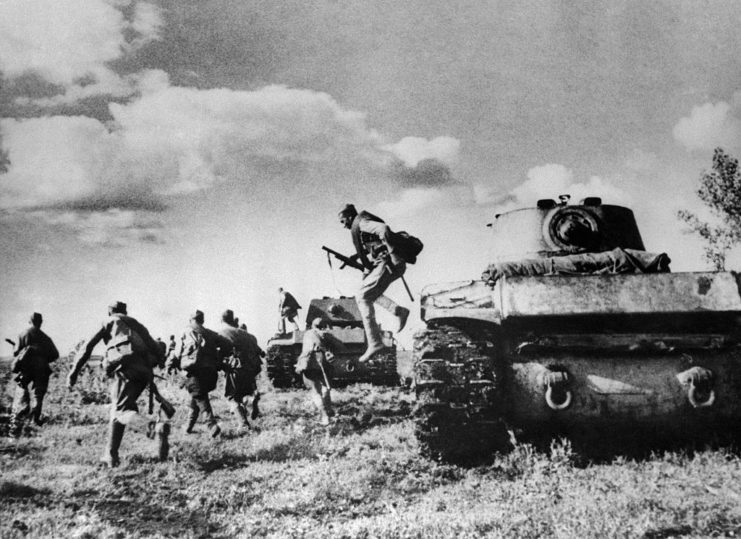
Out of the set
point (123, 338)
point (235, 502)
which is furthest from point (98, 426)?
point (235, 502)

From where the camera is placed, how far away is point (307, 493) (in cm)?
445

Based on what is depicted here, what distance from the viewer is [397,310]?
6.29 m

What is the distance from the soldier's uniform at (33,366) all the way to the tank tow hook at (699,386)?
8.70 meters

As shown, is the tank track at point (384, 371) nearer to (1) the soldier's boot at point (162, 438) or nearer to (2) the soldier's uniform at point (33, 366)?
(2) the soldier's uniform at point (33, 366)

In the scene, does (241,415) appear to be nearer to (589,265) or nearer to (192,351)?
(192,351)

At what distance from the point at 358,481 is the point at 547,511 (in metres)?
1.63

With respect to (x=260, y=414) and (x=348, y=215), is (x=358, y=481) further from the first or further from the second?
(x=260, y=414)

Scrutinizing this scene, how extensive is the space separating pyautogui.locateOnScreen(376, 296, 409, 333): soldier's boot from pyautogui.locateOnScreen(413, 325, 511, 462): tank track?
48.8 inches

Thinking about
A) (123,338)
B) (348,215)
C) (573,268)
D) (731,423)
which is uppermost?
(348,215)

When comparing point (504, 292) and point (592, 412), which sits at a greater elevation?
point (504, 292)

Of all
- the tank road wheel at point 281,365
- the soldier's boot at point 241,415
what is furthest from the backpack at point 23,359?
the tank road wheel at point 281,365

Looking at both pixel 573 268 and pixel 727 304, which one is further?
pixel 573 268

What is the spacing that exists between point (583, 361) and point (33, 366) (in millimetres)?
8310

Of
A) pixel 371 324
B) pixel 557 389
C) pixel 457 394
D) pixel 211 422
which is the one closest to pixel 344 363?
pixel 211 422
